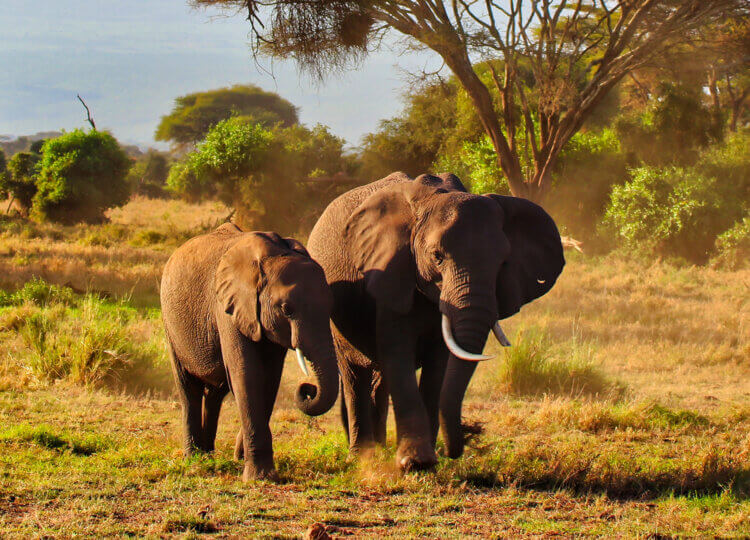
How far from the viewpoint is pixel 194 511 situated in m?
4.74

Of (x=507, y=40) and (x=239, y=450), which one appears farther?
(x=507, y=40)

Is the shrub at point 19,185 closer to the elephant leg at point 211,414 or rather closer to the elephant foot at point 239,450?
the elephant leg at point 211,414

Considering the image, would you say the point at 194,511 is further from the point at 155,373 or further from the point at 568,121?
the point at 568,121

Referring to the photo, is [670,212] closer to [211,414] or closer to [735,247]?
[735,247]

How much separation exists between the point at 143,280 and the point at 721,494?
12.5 metres

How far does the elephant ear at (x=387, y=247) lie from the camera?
5.71m

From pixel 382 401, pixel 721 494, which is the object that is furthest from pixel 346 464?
pixel 721 494

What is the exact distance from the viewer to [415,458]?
559 cm

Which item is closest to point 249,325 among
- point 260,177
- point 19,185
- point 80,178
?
point 260,177

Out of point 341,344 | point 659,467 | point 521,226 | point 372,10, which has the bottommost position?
point 659,467

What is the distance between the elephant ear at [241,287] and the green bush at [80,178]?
23.7 metres

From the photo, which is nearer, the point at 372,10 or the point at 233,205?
the point at 372,10

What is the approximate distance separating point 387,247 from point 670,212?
54.2 feet

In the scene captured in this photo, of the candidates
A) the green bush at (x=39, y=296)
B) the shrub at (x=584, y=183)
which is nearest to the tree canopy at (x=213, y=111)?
the shrub at (x=584, y=183)
